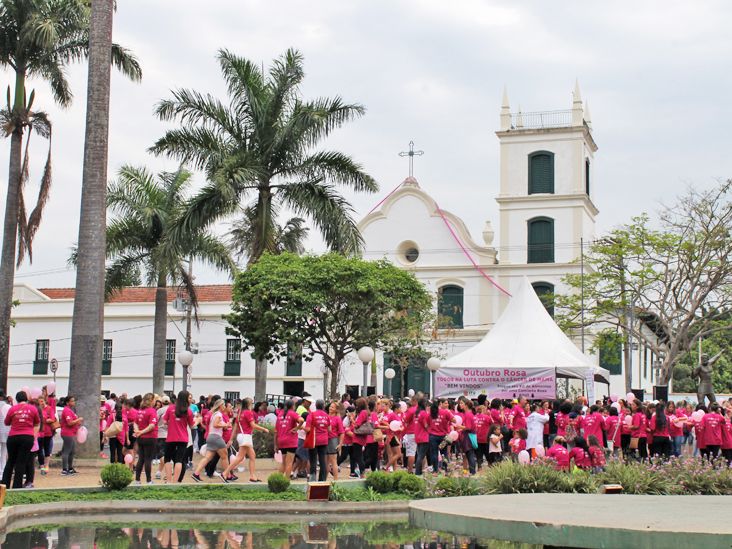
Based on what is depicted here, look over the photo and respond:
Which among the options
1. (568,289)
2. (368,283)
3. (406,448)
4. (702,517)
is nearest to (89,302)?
(406,448)

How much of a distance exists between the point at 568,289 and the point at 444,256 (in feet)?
21.8

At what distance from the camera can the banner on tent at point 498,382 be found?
1012 inches

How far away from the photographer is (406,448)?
19.8 metres

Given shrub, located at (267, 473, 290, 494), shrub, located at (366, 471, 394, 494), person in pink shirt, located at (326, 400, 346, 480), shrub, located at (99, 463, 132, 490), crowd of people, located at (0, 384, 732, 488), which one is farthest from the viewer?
person in pink shirt, located at (326, 400, 346, 480)

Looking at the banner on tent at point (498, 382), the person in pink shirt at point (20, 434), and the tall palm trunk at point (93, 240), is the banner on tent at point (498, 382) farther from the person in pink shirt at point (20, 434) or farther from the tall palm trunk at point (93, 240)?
the person in pink shirt at point (20, 434)

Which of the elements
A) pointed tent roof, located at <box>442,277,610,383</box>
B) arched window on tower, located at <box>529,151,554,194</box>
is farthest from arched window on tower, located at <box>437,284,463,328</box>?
pointed tent roof, located at <box>442,277,610,383</box>

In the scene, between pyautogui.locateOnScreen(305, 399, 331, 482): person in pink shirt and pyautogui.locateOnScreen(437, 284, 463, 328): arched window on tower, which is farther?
pyautogui.locateOnScreen(437, 284, 463, 328): arched window on tower

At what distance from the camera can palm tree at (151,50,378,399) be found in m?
28.0

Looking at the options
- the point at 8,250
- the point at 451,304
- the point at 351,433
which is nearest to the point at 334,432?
the point at 351,433

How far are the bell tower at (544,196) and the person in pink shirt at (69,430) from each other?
3451cm

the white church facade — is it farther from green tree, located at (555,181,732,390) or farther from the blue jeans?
the blue jeans

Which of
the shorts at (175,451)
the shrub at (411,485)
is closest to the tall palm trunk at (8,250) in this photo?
the shorts at (175,451)

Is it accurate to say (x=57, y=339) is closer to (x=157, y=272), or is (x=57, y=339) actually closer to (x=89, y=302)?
(x=157, y=272)

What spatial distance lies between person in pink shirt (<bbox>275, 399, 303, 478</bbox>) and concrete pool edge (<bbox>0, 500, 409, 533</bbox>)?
1.93 meters
